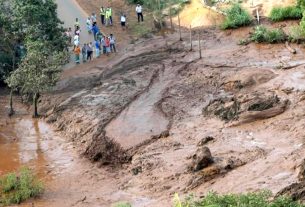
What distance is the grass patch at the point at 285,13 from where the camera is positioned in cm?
3070

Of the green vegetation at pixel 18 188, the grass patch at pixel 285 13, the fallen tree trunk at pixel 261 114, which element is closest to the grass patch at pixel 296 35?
the grass patch at pixel 285 13

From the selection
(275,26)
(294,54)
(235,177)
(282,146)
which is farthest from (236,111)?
(275,26)

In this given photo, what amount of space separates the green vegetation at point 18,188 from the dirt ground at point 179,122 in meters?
0.46

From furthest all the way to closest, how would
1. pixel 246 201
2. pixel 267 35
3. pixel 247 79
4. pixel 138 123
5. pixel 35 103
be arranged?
pixel 267 35 → pixel 35 103 → pixel 247 79 → pixel 138 123 → pixel 246 201

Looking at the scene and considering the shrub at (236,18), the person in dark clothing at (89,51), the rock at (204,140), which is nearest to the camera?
the rock at (204,140)

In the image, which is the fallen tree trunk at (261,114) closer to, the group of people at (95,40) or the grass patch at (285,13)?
the group of people at (95,40)

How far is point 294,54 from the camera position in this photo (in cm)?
2656

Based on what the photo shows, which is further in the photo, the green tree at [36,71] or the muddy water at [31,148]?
the green tree at [36,71]

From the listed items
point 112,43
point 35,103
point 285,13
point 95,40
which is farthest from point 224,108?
point 95,40

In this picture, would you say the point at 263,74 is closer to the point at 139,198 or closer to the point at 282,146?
the point at 282,146

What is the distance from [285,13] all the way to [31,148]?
15.6m

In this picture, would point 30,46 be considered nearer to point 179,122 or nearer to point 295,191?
point 179,122

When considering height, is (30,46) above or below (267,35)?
above

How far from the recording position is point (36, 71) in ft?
79.3
